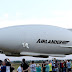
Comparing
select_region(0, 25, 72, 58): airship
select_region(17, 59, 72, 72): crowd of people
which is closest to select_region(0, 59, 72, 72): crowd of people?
select_region(17, 59, 72, 72): crowd of people

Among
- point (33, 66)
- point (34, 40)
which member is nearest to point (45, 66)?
point (33, 66)

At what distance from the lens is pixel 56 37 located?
28.5m

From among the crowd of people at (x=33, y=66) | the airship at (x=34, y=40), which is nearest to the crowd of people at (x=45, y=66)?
the crowd of people at (x=33, y=66)

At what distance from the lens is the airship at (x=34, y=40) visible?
2722 centimetres

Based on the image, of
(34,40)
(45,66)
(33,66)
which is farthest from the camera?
(34,40)

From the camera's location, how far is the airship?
27.2 metres

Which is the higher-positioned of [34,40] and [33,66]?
[34,40]

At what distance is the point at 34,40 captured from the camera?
27.5 metres

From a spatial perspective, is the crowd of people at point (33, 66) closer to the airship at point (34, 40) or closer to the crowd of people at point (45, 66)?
the crowd of people at point (45, 66)

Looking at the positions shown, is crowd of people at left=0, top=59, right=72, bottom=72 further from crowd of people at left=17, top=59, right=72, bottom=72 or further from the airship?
the airship

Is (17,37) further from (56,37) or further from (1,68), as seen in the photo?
(1,68)

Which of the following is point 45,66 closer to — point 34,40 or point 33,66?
point 33,66

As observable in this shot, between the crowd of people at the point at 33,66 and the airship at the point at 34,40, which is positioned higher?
the airship at the point at 34,40

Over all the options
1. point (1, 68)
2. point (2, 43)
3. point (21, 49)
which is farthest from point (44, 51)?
point (1, 68)
